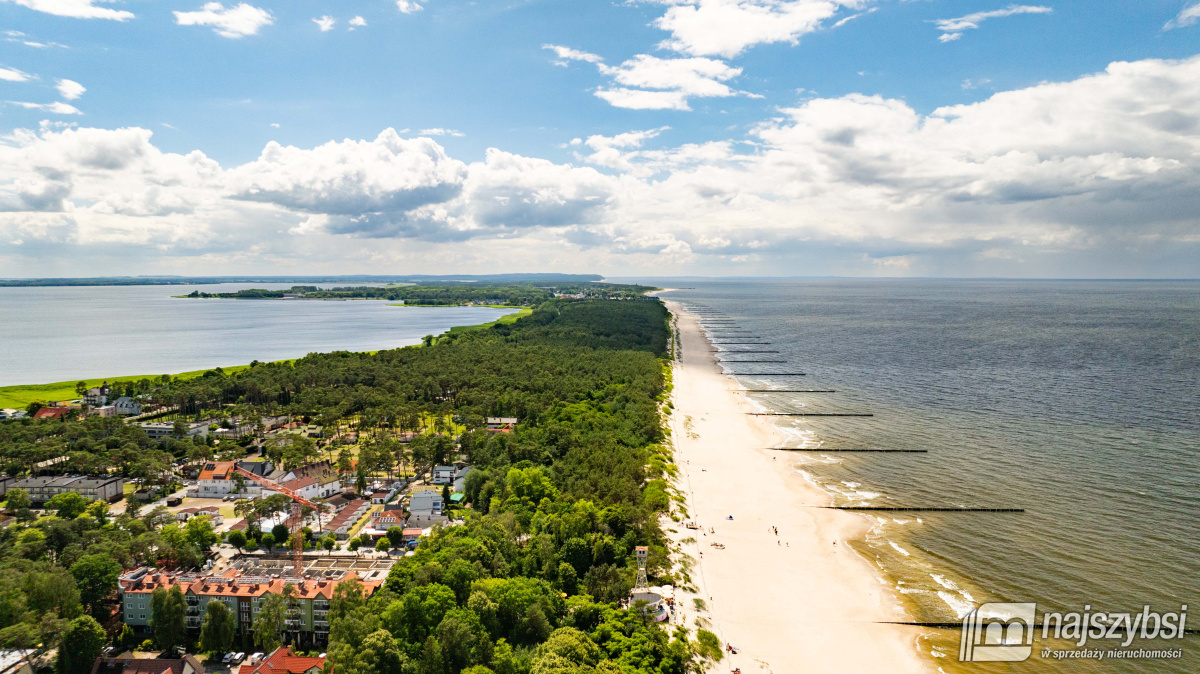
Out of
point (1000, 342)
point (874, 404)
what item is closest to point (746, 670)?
point (874, 404)

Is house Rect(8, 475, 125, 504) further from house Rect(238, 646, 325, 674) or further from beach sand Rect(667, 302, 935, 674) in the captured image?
beach sand Rect(667, 302, 935, 674)

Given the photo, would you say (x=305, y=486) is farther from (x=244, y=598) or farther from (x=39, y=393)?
(x=39, y=393)

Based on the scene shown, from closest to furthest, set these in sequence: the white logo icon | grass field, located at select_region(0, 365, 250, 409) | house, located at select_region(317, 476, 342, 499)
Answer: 1. the white logo icon
2. house, located at select_region(317, 476, 342, 499)
3. grass field, located at select_region(0, 365, 250, 409)

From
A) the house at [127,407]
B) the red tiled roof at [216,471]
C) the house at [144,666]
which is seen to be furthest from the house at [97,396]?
the house at [144,666]

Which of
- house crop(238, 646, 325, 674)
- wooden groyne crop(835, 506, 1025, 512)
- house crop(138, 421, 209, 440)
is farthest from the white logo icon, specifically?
house crop(138, 421, 209, 440)

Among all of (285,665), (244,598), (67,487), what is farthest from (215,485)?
(285,665)

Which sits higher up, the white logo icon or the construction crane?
the construction crane

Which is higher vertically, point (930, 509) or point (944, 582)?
point (930, 509)
